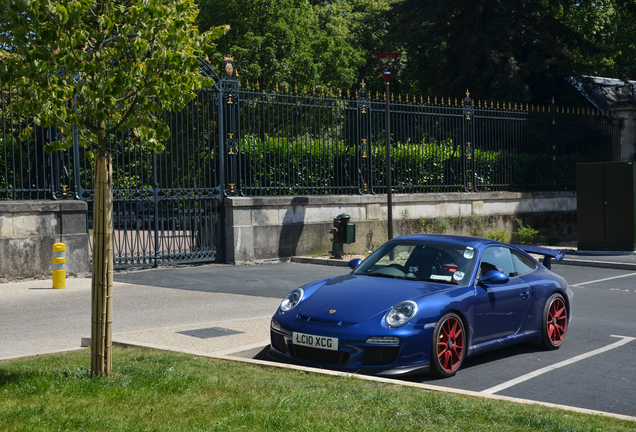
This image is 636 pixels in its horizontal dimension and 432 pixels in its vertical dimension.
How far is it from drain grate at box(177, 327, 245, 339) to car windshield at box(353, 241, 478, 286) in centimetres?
168

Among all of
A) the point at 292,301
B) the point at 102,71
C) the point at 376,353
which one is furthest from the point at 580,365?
the point at 102,71

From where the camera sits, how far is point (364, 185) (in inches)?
738

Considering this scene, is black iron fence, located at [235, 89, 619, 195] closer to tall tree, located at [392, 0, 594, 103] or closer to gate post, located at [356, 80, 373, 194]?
gate post, located at [356, 80, 373, 194]

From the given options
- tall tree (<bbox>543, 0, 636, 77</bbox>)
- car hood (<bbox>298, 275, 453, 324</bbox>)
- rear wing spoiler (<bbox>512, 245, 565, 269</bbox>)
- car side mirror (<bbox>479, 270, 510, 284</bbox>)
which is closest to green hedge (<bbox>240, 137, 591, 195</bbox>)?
rear wing spoiler (<bbox>512, 245, 565, 269</bbox>)

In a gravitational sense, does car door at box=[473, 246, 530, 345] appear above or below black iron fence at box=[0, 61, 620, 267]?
below

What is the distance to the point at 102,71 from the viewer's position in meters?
5.56

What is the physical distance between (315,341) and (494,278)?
1993 millimetres

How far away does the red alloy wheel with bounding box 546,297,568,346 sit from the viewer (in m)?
8.04

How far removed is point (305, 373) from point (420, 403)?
1.36 m

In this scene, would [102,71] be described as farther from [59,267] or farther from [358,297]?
[59,267]

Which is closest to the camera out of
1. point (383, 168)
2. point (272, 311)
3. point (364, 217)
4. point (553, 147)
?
point (272, 311)

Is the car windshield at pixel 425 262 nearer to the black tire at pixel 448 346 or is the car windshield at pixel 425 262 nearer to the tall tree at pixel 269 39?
the black tire at pixel 448 346

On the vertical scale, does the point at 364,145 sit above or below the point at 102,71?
above

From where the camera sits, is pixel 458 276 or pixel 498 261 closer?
pixel 458 276
